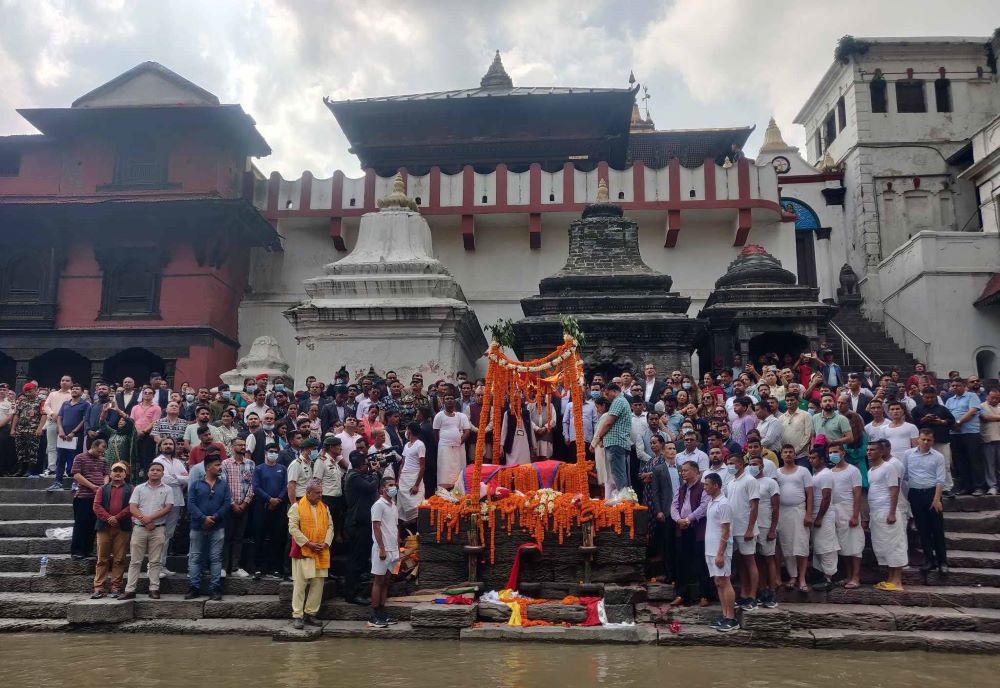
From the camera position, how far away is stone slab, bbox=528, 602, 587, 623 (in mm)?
7615

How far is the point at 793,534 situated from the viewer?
793 cm

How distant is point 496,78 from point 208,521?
61.9ft

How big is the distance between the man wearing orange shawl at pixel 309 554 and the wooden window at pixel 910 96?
28254 millimetres

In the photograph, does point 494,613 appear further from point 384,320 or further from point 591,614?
point 384,320

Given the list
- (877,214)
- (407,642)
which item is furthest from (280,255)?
(877,214)

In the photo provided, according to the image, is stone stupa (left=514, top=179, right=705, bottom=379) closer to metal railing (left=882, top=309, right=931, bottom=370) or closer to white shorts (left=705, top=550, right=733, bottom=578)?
white shorts (left=705, top=550, right=733, bottom=578)

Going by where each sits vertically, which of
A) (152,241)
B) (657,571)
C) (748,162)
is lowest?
(657,571)

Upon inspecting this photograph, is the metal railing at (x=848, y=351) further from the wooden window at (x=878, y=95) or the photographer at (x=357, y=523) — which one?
the wooden window at (x=878, y=95)

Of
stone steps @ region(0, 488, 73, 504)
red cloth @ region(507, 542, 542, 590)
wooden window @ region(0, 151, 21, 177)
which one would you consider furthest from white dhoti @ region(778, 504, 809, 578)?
wooden window @ region(0, 151, 21, 177)

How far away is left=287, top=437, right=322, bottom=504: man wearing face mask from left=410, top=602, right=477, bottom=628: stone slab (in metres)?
1.79

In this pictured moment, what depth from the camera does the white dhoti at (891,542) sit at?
26.3 feet

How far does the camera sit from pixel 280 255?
820 inches

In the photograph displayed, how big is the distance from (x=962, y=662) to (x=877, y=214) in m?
24.0

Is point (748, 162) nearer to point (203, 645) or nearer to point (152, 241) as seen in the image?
point (152, 241)
